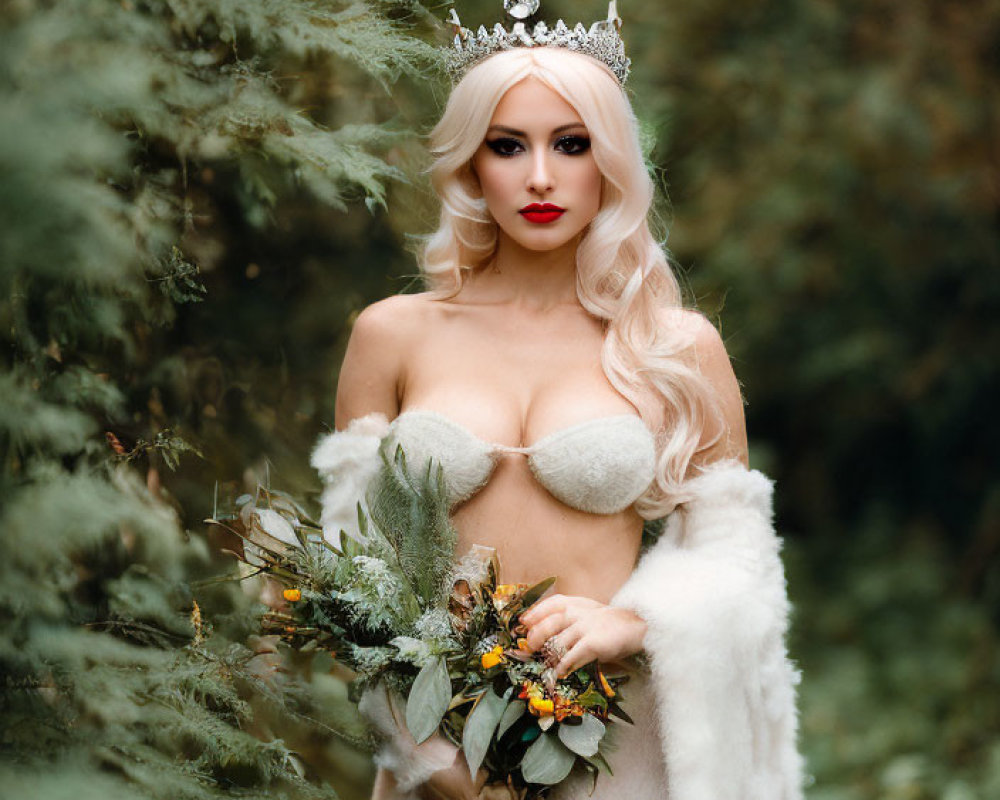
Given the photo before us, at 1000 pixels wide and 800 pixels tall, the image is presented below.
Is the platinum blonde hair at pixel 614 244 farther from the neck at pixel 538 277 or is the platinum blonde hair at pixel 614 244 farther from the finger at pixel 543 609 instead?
the finger at pixel 543 609

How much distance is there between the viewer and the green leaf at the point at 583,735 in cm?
231

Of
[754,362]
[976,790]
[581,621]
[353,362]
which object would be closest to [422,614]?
[581,621]

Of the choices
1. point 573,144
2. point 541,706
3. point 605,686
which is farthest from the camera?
point 573,144

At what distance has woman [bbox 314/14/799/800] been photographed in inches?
101

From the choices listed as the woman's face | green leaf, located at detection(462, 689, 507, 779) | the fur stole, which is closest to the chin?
the woman's face

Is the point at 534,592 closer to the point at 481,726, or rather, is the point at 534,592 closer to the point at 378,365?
the point at 481,726

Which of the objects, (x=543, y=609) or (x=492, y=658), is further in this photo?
(x=543, y=609)

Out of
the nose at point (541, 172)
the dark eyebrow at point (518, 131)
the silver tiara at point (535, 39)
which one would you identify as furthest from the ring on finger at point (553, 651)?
the silver tiara at point (535, 39)

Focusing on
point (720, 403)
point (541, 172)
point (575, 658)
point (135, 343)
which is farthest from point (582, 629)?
point (135, 343)

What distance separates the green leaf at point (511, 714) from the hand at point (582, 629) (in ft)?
0.29

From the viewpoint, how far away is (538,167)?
2.66 meters

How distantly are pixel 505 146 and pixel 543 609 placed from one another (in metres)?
0.97

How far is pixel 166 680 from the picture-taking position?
2830mm

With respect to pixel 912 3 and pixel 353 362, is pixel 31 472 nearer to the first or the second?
pixel 353 362
